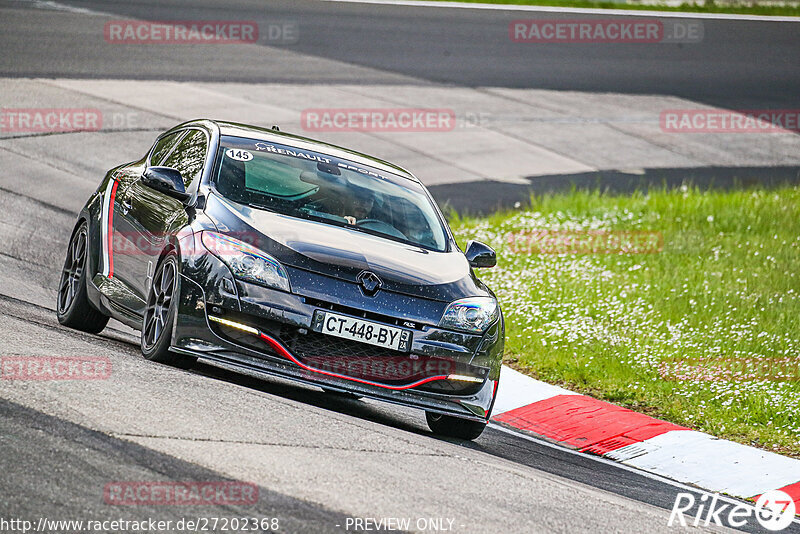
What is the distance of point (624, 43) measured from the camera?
27.7 m

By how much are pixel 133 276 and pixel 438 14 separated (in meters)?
21.1

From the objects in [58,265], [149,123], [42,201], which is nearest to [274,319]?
[58,265]

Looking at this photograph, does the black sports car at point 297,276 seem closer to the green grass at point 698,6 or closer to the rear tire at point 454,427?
the rear tire at point 454,427

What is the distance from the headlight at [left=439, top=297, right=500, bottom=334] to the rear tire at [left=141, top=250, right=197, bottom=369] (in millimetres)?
1525

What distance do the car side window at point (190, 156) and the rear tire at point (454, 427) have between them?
2206mm

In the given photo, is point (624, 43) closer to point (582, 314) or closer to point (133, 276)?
point (582, 314)

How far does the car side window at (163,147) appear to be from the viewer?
870 centimetres

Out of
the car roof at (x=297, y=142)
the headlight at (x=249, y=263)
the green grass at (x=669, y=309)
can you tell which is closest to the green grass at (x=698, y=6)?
the green grass at (x=669, y=309)

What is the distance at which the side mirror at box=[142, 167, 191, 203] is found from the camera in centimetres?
739

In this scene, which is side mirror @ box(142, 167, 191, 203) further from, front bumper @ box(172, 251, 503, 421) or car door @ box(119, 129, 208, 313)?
front bumper @ box(172, 251, 503, 421)

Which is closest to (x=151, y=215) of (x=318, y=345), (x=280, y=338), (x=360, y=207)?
(x=360, y=207)

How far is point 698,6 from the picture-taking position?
3161cm

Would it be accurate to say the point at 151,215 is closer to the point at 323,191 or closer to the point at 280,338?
the point at 323,191

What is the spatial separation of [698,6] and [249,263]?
1073 inches
